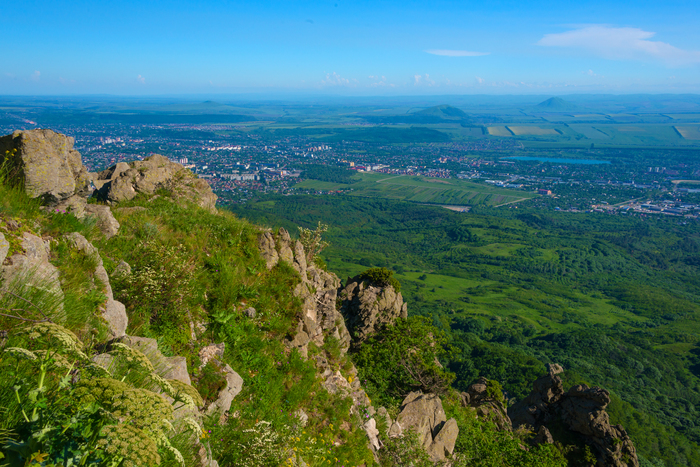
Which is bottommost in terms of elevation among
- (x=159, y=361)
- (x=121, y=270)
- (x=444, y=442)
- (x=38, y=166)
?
(x=444, y=442)

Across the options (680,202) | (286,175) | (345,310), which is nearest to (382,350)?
(345,310)

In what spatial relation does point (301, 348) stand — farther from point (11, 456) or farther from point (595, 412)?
point (595, 412)

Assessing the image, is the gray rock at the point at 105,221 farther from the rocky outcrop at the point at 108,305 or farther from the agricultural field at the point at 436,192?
the agricultural field at the point at 436,192

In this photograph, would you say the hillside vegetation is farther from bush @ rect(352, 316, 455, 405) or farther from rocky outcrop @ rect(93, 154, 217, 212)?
bush @ rect(352, 316, 455, 405)

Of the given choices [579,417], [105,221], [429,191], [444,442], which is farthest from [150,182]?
[429,191]

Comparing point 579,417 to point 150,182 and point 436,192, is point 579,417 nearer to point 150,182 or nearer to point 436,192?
point 150,182

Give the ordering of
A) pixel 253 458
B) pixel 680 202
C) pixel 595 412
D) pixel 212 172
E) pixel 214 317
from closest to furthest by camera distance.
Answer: pixel 253 458 → pixel 214 317 → pixel 595 412 → pixel 212 172 → pixel 680 202

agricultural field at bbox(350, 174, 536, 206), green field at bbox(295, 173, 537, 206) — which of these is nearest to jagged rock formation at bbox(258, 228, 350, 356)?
green field at bbox(295, 173, 537, 206)
